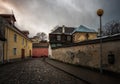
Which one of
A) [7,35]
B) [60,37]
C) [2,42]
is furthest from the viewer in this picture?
[60,37]

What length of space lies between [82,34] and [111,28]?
28.1 ft

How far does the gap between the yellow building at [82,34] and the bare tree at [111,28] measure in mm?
4523

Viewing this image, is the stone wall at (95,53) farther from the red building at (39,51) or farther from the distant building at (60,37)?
the red building at (39,51)

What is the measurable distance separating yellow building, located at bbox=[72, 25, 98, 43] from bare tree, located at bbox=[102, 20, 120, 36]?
4.52 m

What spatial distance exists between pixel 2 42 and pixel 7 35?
201cm

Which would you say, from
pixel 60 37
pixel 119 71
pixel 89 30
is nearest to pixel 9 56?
pixel 119 71

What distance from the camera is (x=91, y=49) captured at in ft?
38.9

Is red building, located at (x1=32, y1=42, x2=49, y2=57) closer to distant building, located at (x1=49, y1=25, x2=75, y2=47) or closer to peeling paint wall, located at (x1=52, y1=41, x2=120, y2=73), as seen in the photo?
distant building, located at (x1=49, y1=25, x2=75, y2=47)

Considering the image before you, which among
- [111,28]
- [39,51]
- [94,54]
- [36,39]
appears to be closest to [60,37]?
[39,51]

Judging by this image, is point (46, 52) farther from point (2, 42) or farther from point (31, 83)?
point (31, 83)

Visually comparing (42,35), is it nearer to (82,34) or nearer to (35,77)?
(82,34)

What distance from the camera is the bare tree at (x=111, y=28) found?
3456 cm

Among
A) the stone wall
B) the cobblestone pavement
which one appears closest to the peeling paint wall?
the stone wall

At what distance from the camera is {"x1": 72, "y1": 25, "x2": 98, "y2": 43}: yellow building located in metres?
40.0
